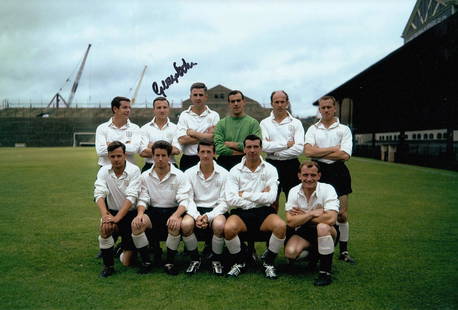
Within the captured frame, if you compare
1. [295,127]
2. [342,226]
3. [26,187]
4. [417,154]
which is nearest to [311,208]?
[342,226]

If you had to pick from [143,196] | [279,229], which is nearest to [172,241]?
[143,196]

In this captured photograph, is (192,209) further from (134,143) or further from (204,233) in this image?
(134,143)

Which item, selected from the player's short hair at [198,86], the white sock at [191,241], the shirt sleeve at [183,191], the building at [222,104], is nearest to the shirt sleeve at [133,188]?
the shirt sleeve at [183,191]

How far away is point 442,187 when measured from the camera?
11.5 metres

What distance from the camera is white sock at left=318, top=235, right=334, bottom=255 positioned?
4.12 metres

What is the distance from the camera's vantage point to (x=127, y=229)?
4637 millimetres

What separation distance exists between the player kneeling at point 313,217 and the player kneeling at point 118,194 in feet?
5.75

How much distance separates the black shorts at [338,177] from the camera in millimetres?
4863

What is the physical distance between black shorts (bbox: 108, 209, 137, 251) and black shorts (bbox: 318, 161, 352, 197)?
230 cm

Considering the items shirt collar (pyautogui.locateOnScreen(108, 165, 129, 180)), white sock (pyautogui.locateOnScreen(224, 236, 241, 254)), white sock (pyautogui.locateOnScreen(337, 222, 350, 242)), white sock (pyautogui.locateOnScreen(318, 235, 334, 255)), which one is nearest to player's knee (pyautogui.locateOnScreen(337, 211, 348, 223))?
white sock (pyautogui.locateOnScreen(337, 222, 350, 242))

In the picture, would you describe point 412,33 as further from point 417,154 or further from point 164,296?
point 164,296

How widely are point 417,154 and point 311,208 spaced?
58.9ft

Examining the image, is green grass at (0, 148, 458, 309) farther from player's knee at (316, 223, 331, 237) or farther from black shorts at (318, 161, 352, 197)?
black shorts at (318, 161, 352, 197)

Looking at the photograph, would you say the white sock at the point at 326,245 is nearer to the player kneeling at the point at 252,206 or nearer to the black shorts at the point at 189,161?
the player kneeling at the point at 252,206
